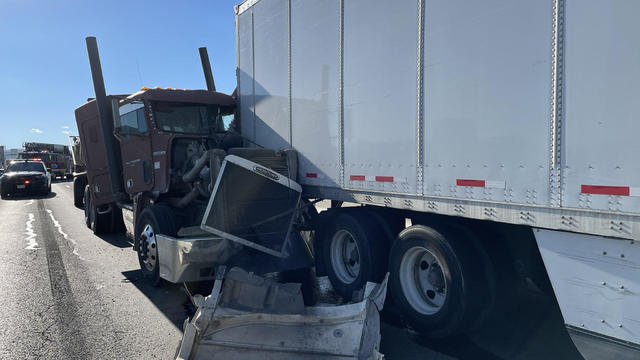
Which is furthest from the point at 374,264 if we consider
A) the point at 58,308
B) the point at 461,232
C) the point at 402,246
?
the point at 58,308

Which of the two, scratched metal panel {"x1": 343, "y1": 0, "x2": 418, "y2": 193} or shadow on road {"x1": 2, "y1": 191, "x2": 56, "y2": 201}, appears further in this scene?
shadow on road {"x1": 2, "y1": 191, "x2": 56, "y2": 201}

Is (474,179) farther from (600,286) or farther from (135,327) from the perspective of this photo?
(135,327)

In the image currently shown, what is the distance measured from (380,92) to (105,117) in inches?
226

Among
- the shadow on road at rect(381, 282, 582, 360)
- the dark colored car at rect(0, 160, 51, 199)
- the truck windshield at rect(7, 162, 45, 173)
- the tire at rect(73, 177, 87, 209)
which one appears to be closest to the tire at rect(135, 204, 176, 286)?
the shadow on road at rect(381, 282, 582, 360)

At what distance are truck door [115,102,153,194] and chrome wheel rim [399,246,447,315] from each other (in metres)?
4.38

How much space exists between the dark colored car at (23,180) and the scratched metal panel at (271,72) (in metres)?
20.2

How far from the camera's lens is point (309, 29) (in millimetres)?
5625

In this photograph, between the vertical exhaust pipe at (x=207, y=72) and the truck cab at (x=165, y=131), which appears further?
the vertical exhaust pipe at (x=207, y=72)

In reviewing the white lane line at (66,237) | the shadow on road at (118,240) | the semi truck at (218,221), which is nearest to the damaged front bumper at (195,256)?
the semi truck at (218,221)

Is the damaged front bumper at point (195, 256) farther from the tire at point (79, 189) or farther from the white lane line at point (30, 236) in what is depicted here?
the tire at point (79, 189)

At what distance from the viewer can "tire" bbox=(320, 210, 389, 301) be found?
4965 mm

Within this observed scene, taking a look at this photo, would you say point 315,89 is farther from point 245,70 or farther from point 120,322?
point 120,322

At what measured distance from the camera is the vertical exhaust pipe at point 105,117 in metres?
8.01

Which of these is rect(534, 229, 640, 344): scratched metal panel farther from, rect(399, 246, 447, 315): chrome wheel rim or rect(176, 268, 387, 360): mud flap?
rect(176, 268, 387, 360): mud flap
